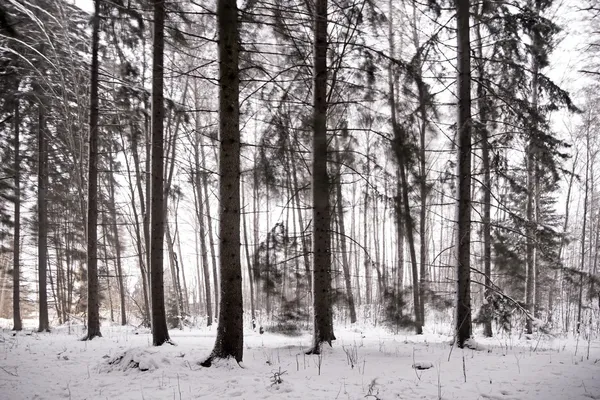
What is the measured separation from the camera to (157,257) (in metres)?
7.99

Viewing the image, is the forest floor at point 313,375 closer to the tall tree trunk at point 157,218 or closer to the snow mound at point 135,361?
the snow mound at point 135,361

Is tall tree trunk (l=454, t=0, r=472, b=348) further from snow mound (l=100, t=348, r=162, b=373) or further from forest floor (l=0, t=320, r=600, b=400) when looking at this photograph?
snow mound (l=100, t=348, r=162, b=373)

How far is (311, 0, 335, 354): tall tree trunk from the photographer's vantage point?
666 centimetres

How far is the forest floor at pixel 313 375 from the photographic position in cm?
435

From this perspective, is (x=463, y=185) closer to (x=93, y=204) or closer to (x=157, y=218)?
(x=157, y=218)

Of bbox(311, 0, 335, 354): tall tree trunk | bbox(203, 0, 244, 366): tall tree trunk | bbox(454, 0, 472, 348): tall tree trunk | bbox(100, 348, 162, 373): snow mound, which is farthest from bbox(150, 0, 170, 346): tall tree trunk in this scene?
bbox(454, 0, 472, 348): tall tree trunk

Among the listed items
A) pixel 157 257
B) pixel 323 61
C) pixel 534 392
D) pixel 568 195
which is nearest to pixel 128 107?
pixel 157 257

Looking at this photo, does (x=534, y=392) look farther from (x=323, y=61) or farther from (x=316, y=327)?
(x=323, y=61)

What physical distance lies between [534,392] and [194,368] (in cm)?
487

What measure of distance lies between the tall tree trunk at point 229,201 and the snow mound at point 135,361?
0.92 metres

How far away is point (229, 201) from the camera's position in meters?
5.55

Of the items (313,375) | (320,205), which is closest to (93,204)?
(320,205)

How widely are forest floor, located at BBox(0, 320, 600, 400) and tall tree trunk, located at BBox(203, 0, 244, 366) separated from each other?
486 millimetres

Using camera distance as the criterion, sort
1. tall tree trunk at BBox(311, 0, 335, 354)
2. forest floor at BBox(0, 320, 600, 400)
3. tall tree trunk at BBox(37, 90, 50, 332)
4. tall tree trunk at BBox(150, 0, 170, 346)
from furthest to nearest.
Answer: tall tree trunk at BBox(37, 90, 50, 332) → tall tree trunk at BBox(150, 0, 170, 346) → tall tree trunk at BBox(311, 0, 335, 354) → forest floor at BBox(0, 320, 600, 400)
